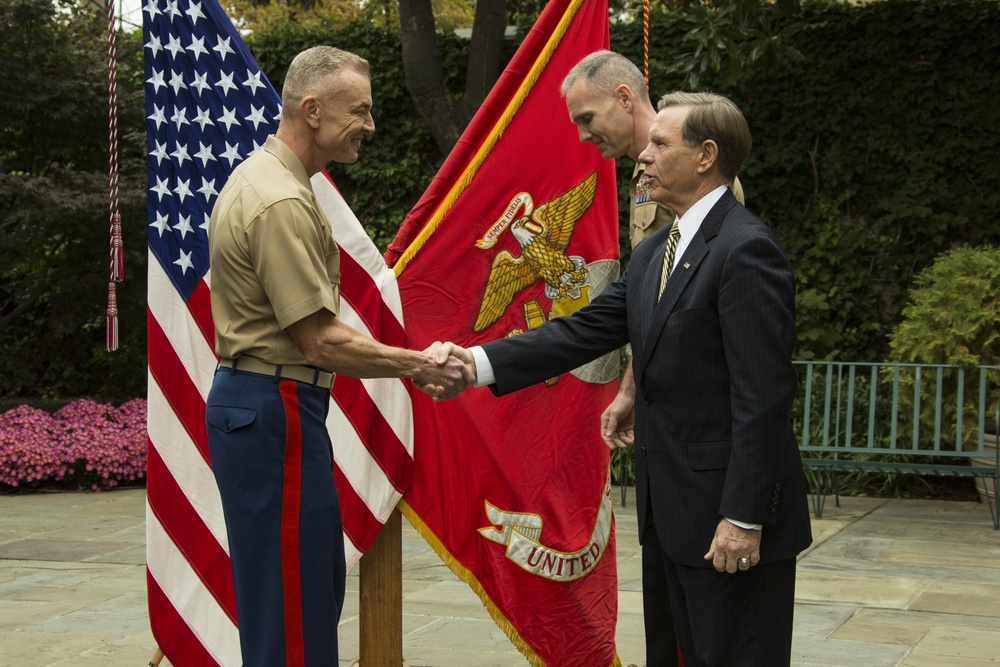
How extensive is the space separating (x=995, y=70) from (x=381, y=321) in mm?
7184

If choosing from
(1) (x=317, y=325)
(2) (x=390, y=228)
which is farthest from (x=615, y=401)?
(2) (x=390, y=228)

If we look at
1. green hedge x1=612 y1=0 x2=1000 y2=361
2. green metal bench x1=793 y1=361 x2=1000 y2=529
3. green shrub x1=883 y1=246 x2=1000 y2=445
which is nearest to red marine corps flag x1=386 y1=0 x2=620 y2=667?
green metal bench x1=793 y1=361 x2=1000 y2=529

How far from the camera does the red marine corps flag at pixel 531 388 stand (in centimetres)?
412

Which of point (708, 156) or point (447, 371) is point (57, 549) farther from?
point (708, 156)

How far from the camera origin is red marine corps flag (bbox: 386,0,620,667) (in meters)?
4.12

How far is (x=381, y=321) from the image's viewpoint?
4.04 m

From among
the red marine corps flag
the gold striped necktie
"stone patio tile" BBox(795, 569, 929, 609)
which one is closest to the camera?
the gold striped necktie

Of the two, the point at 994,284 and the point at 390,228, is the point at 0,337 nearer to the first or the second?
the point at 390,228

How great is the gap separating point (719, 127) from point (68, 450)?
7721 millimetres

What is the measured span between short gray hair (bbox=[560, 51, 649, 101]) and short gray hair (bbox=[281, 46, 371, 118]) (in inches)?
37.6

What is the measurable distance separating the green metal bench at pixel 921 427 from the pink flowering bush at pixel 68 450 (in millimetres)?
5408

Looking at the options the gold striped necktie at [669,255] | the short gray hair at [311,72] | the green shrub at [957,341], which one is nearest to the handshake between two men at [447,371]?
the gold striped necktie at [669,255]

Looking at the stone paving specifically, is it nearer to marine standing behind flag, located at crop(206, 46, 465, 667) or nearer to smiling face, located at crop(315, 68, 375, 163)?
marine standing behind flag, located at crop(206, 46, 465, 667)

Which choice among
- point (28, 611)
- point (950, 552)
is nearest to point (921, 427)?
point (950, 552)
